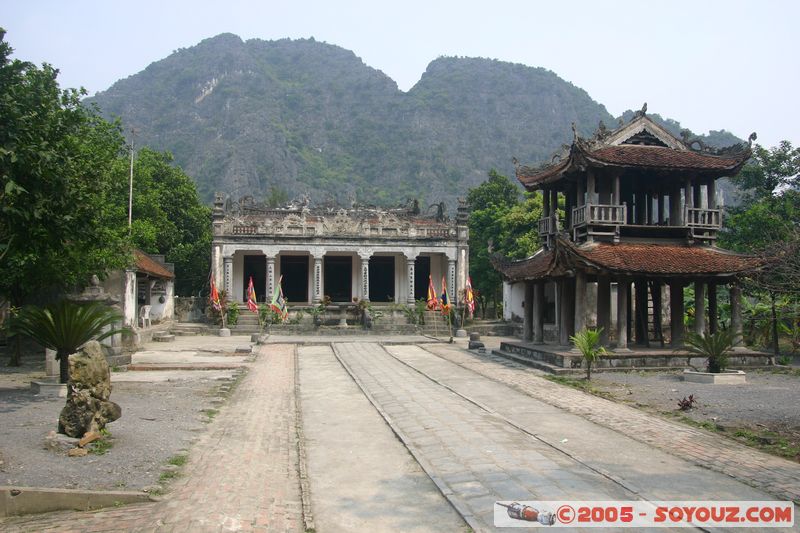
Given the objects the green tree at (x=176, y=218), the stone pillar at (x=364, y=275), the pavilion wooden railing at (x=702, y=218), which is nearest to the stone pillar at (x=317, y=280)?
the stone pillar at (x=364, y=275)

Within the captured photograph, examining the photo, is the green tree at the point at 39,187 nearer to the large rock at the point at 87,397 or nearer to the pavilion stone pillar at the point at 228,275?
the large rock at the point at 87,397

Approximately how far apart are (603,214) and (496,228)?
23348mm

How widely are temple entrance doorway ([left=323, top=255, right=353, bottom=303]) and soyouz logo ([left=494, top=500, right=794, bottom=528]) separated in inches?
1309

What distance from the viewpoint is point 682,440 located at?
30.1 ft

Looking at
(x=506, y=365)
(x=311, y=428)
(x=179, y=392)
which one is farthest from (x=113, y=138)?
(x=311, y=428)

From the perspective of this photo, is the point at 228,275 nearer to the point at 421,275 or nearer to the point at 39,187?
the point at 421,275

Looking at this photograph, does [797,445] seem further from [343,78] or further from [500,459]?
[343,78]

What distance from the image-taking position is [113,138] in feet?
81.8

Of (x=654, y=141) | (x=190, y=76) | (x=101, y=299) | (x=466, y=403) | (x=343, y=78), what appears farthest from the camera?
(x=343, y=78)

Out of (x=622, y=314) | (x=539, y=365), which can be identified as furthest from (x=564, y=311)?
(x=539, y=365)

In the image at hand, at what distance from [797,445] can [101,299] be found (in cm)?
1364

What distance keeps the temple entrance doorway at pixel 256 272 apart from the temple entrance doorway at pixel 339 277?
3.64 m

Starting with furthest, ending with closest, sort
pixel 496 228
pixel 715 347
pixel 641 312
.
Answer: pixel 496 228 → pixel 641 312 → pixel 715 347

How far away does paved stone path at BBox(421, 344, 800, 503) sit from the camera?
24.0 feet
